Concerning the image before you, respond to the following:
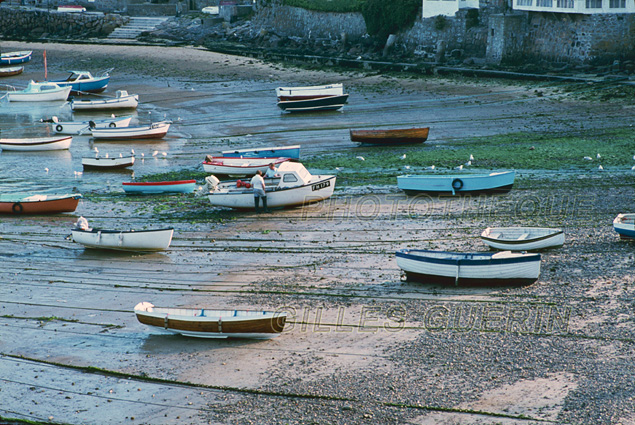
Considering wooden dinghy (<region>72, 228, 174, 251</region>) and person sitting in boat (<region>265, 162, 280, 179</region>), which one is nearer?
wooden dinghy (<region>72, 228, 174, 251</region>)

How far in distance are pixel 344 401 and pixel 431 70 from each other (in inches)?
1484

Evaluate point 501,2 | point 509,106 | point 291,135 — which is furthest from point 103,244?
point 501,2

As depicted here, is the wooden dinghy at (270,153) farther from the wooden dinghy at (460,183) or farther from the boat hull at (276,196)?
the wooden dinghy at (460,183)

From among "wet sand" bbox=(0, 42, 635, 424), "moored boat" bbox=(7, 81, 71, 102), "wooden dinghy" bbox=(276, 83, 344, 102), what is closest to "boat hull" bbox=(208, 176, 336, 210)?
"wet sand" bbox=(0, 42, 635, 424)

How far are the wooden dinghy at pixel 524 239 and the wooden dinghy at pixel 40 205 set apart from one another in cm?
1279

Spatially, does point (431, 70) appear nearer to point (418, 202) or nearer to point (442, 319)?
point (418, 202)

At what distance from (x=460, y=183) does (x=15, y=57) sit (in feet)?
154

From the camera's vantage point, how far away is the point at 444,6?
51.5 m

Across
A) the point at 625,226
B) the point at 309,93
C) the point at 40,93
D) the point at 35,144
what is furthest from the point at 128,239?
the point at 40,93

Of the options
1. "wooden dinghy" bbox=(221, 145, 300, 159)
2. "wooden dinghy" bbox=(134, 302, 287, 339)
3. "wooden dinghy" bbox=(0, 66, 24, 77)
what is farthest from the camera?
"wooden dinghy" bbox=(0, 66, 24, 77)

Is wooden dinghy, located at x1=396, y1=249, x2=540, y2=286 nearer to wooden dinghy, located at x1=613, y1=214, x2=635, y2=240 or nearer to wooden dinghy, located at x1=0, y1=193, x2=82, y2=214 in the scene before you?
wooden dinghy, located at x1=613, y1=214, x2=635, y2=240

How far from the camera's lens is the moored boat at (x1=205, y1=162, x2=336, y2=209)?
2375 centimetres

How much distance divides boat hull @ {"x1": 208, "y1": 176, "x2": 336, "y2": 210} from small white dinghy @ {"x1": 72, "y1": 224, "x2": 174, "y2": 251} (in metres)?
3.79

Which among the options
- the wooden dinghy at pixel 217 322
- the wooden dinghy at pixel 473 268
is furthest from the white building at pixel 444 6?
the wooden dinghy at pixel 217 322
